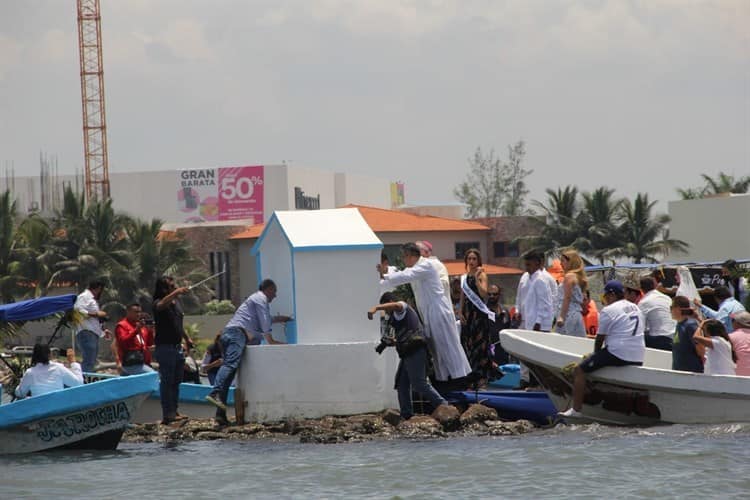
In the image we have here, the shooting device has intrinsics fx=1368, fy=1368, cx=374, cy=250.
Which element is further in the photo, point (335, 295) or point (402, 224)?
point (402, 224)

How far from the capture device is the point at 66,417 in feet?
49.2

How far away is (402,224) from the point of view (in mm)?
67750

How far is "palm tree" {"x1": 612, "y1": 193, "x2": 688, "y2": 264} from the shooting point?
60625 mm

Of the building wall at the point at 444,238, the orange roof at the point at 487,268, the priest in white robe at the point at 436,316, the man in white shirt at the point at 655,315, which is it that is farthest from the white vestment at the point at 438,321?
the building wall at the point at 444,238

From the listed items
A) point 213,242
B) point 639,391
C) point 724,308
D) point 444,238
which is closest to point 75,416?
point 639,391

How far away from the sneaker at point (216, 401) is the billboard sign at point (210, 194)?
73.3m

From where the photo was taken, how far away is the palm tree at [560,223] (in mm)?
62375

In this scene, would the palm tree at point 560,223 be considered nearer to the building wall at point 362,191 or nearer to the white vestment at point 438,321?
the building wall at point 362,191

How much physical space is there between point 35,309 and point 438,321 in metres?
4.76

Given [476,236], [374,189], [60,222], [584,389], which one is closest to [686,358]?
[584,389]

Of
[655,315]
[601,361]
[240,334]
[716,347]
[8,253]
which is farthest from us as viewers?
[8,253]

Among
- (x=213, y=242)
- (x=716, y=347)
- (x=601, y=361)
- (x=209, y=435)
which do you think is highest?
(x=213, y=242)

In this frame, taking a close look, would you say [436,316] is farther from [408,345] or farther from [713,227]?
[713,227]

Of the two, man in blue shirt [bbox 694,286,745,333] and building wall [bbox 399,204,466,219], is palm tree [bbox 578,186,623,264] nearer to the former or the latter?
building wall [bbox 399,204,466,219]
